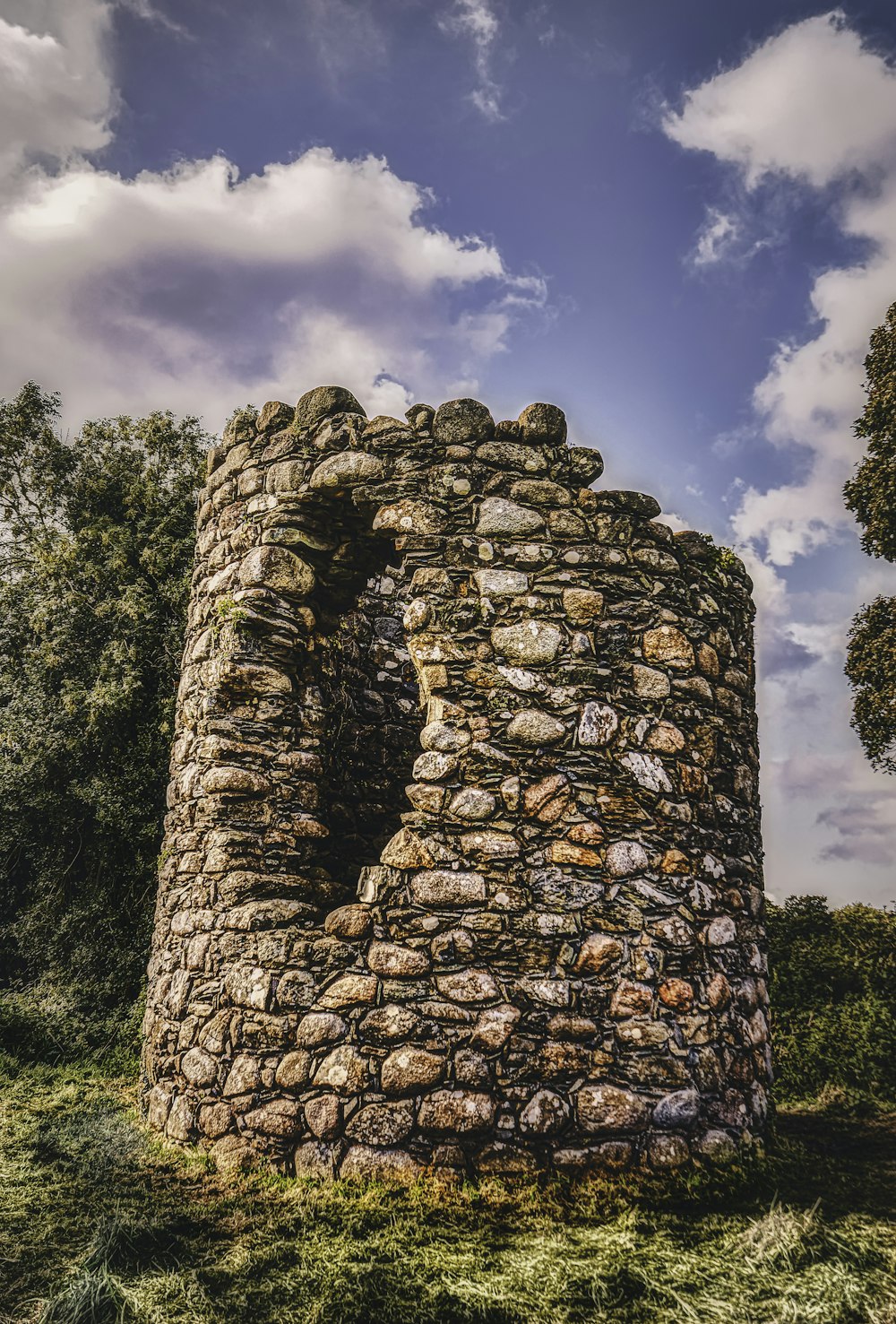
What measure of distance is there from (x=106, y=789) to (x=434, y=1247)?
572 centimetres

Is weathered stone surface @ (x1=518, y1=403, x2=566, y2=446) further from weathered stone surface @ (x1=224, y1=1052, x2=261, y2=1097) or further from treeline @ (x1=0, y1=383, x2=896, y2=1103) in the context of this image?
treeline @ (x1=0, y1=383, x2=896, y2=1103)

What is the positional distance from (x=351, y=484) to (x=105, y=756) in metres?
4.67

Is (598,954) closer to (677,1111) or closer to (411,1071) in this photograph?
(677,1111)

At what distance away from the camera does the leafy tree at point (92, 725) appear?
7332mm

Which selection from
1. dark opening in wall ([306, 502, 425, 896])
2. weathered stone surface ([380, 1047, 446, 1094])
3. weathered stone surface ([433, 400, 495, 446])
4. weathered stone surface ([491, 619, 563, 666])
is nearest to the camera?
weathered stone surface ([380, 1047, 446, 1094])

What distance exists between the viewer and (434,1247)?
9.61ft

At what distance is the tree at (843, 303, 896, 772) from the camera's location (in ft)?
32.6

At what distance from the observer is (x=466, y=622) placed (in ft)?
13.9

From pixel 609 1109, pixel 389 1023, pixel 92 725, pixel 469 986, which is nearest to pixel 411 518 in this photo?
pixel 469 986

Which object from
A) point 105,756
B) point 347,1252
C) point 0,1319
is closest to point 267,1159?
point 347,1252

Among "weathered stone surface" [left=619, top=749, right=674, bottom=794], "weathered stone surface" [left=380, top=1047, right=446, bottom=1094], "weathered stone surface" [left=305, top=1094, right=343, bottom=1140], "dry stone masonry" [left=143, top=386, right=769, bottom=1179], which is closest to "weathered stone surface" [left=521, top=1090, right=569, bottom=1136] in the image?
"dry stone masonry" [left=143, top=386, right=769, bottom=1179]

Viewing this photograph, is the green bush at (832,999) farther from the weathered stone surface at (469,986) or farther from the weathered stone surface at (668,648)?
the weathered stone surface at (668,648)

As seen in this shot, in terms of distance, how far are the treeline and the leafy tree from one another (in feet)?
0.06

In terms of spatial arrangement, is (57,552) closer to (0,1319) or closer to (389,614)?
(389,614)
